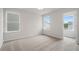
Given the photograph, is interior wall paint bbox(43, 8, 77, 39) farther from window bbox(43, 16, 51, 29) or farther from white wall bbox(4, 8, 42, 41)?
white wall bbox(4, 8, 42, 41)

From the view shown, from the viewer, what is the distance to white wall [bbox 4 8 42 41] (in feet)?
7.45

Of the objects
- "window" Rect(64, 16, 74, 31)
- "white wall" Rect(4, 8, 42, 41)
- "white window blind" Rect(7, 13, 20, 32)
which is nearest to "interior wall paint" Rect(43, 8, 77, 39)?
"window" Rect(64, 16, 74, 31)

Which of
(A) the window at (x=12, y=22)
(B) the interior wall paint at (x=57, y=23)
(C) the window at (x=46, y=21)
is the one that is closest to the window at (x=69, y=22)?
(B) the interior wall paint at (x=57, y=23)

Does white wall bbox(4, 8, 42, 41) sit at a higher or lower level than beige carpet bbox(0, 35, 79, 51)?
higher

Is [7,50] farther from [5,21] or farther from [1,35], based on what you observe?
[5,21]

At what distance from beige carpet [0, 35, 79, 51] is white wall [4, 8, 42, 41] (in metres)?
0.12

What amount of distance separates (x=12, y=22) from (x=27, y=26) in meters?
0.35

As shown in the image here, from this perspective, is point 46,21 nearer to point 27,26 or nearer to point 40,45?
point 27,26

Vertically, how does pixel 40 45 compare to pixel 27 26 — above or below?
below

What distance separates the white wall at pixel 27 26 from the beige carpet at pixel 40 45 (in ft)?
0.39

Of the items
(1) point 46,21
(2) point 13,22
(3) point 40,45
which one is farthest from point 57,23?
(2) point 13,22

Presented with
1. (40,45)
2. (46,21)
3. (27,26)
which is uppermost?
(46,21)

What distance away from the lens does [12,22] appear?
7.45ft
